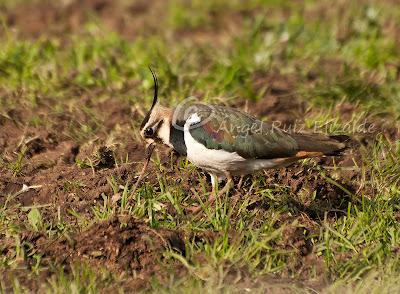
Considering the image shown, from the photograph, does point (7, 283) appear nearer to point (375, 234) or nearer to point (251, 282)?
point (251, 282)

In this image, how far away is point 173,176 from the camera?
7090 mm

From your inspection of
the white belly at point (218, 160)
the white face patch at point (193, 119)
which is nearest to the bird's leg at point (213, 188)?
the white belly at point (218, 160)

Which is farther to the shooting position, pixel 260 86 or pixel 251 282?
pixel 260 86

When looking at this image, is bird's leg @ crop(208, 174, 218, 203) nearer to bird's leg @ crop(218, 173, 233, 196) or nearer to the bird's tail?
bird's leg @ crop(218, 173, 233, 196)

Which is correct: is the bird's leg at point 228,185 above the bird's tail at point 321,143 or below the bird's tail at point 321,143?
below

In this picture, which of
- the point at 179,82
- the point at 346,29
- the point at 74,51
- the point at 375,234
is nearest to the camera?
the point at 375,234

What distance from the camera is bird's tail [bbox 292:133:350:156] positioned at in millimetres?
6547

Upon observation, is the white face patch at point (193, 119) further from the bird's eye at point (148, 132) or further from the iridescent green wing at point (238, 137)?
the bird's eye at point (148, 132)

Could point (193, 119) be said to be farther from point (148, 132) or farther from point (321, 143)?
point (321, 143)

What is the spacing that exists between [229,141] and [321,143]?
694 millimetres

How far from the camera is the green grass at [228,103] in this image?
5.99 meters

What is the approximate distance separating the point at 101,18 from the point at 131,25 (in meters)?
0.47

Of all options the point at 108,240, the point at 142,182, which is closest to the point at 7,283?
the point at 108,240

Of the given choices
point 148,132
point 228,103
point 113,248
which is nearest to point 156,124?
point 148,132
